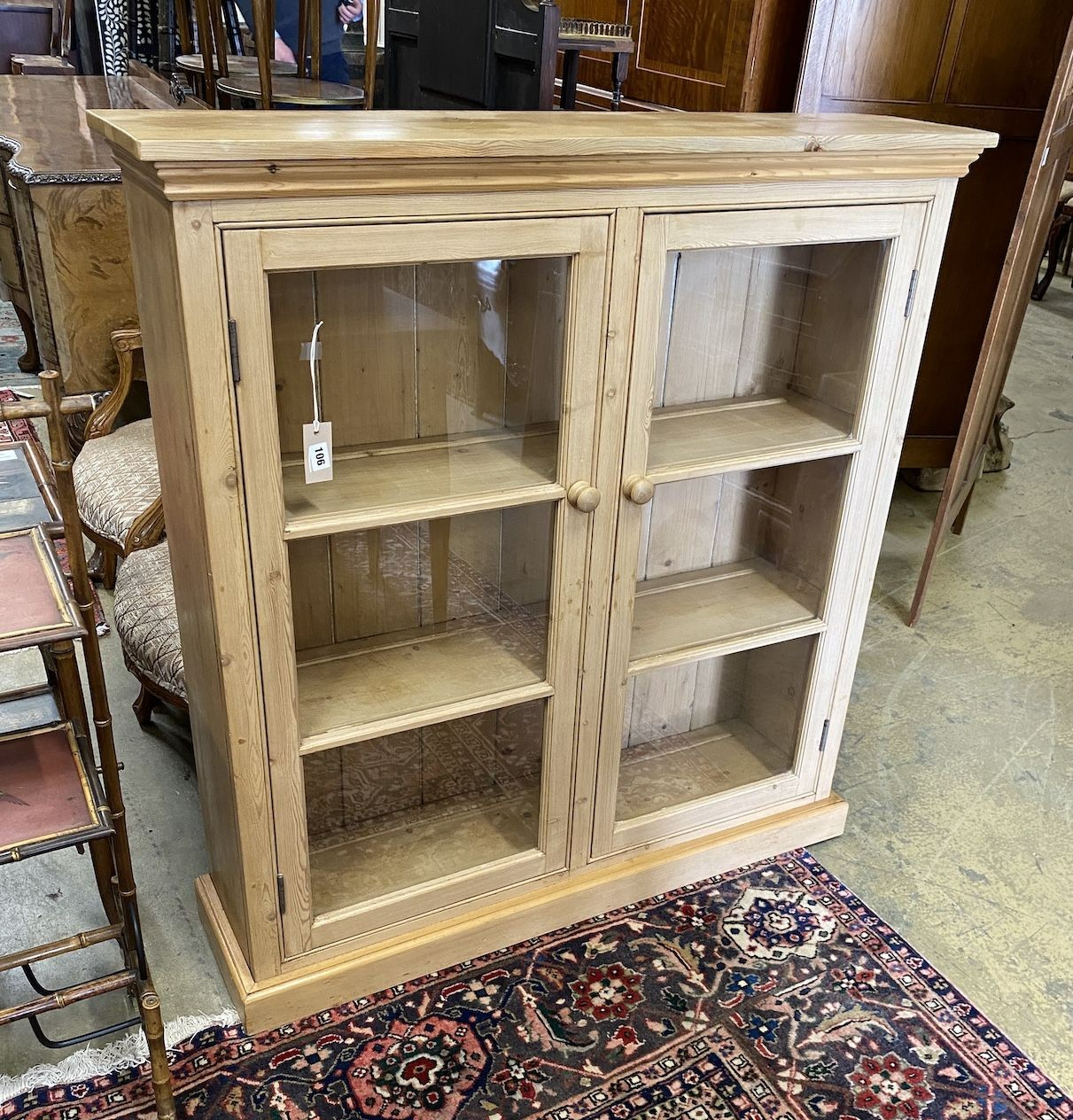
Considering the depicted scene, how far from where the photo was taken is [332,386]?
1396mm

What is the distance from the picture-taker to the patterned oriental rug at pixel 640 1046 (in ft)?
5.07

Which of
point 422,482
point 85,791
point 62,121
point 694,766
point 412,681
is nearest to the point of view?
point 85,791

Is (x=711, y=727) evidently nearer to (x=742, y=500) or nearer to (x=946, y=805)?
(x=742, y=500)

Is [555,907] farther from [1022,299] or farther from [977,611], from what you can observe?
[1022,299]

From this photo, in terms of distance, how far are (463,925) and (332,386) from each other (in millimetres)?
919

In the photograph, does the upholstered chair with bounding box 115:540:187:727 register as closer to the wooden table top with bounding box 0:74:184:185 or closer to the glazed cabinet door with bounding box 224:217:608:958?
the glazed cabinet door with bounding box 224:217:608:958

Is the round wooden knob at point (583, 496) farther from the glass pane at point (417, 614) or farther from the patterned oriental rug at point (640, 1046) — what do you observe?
the patterned oriental rug at point (640, 1046)

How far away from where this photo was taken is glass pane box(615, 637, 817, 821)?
6.29ft

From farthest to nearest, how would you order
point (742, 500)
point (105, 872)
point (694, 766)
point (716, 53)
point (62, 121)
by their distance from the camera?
point (62, 121) < point (716, 53) < point (694, 766) < point (742, 500) < point (105, 872)

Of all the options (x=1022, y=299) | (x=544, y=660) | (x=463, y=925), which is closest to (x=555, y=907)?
(x=463, y=925)

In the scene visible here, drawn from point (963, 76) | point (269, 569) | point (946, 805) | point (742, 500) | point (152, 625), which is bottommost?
point (946, 805)

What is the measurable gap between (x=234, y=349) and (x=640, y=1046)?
1.21 meters

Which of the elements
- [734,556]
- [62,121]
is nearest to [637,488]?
[734,556]

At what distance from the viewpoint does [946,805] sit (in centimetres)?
223
